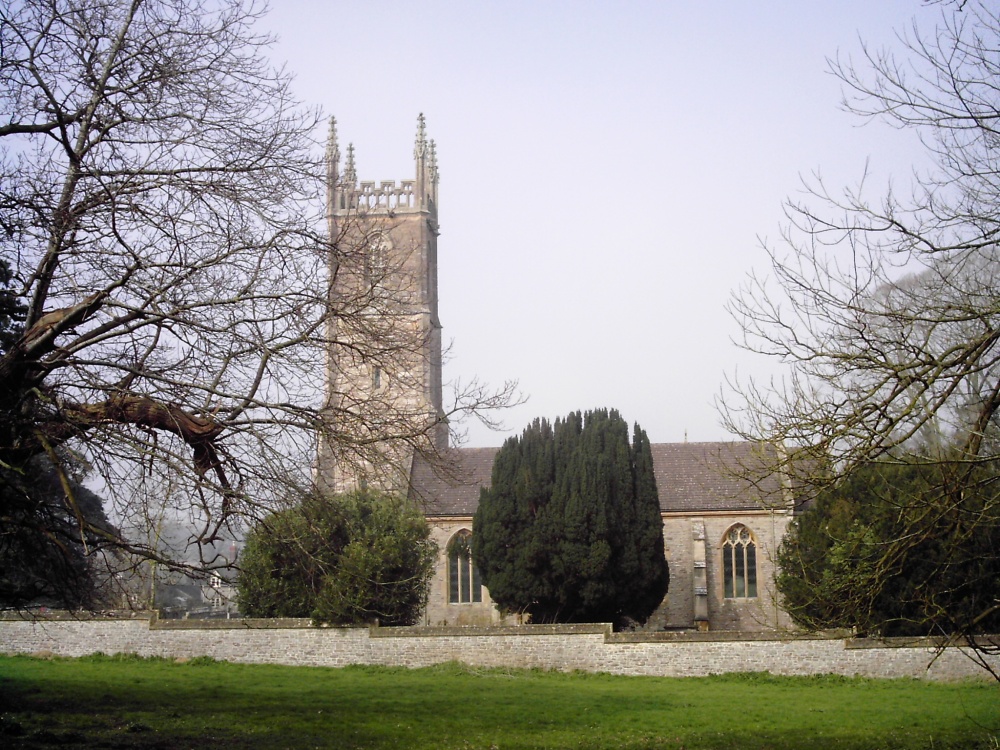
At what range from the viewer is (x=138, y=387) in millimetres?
7668

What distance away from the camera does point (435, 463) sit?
8.29 m

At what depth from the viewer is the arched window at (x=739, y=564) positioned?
33.5 meters

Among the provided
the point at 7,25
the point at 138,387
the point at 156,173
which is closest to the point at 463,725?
the point at 138,387

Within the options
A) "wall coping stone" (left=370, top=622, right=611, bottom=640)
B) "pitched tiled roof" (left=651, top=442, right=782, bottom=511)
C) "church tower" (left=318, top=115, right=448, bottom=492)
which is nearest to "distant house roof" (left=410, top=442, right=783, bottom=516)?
"pitched tiled roof" (left=651, top=442, right=782, bottom=511)

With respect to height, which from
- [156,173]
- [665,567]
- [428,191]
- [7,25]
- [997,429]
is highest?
[428,191]

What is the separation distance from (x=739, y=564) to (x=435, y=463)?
2733cm

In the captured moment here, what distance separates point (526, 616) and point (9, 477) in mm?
22601

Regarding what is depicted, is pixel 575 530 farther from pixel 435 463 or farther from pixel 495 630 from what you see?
pixel 435 463

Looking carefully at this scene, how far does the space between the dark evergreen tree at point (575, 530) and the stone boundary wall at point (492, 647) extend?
5.56 m

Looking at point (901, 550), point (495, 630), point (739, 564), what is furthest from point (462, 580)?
point (901, 550)

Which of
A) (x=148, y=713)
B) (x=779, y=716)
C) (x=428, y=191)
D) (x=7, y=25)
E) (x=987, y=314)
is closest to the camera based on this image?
(x=987, y=314)

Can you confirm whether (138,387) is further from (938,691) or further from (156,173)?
(938,691)

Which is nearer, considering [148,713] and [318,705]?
[148,713]

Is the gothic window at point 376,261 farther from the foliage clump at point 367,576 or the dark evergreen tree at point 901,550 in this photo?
the foliage clump at point 367,576
